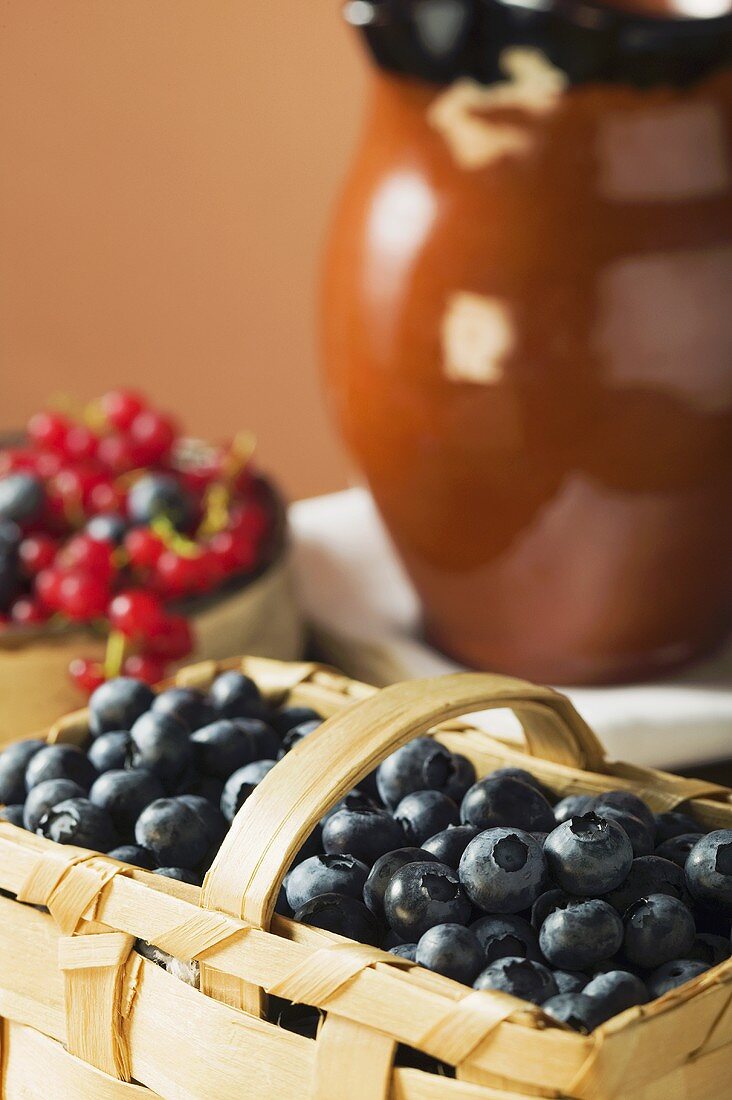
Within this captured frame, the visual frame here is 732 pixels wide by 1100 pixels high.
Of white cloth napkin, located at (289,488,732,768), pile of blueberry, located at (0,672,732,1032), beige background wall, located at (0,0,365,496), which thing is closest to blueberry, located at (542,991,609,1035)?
pile of blueberry, located at (0,672,732,1032)

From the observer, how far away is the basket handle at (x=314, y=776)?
45 cm

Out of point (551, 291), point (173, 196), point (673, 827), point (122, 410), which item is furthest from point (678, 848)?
point (173, 196)

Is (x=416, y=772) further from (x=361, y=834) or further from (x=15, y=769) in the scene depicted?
(x=15, y=769)

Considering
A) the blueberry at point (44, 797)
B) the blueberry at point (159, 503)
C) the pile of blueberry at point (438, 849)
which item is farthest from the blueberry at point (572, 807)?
the blueberry at point (159, 503)

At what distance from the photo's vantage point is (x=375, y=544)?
1092 millimetres

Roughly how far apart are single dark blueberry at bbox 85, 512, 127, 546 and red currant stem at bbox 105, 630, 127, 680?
0.10 meters

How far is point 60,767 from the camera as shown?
57cm

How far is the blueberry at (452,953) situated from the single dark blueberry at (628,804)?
101 millimetres

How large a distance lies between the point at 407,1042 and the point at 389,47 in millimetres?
608

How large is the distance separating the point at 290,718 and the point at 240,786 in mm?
84

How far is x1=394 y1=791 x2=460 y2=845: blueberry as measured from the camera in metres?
0.53

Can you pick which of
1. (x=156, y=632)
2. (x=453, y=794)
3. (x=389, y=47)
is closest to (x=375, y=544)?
(x=156, y=632)

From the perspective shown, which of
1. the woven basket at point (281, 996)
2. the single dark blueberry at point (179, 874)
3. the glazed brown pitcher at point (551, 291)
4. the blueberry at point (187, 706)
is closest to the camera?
the woven basket at point (281, 996)

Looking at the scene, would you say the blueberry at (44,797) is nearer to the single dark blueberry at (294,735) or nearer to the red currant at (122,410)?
the single dark blueberry at (294,735)
